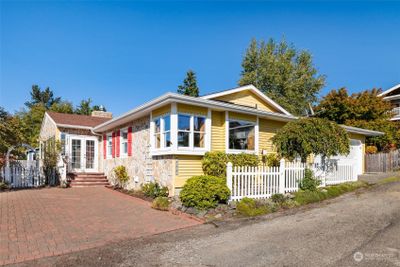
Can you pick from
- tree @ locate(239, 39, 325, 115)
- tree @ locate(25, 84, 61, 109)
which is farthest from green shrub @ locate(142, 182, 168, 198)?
tree @ locate(25, 84, 61, 109)

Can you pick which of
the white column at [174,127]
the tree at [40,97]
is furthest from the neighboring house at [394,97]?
the tree at [40,97]

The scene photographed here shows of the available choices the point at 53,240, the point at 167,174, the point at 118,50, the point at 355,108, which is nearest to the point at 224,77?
the point at 355,108

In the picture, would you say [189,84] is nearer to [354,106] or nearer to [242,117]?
[354,106]

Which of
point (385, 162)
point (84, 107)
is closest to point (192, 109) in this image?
point (385, 162)

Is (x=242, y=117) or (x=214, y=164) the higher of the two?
(x=242, y=117)

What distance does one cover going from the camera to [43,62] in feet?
56.8

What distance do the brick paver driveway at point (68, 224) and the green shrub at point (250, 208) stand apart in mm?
1602

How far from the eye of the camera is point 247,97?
1470cm

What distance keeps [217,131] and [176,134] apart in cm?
214

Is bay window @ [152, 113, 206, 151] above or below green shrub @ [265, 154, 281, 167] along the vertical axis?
above

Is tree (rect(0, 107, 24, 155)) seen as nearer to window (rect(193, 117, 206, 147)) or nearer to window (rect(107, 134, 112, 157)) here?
window (rect(107, 134, 112, 157))

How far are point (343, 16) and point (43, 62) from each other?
1781 centimetres

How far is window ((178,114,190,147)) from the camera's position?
9.93 m

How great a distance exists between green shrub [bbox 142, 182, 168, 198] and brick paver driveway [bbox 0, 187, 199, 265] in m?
0.58
